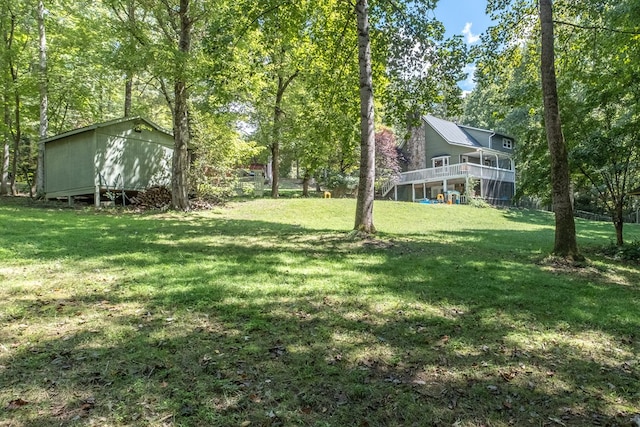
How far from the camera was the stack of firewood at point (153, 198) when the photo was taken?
14.3 metres

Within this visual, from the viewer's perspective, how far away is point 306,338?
11.3 feet

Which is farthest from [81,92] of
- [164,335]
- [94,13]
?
[164,335]

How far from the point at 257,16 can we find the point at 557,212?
7387mm

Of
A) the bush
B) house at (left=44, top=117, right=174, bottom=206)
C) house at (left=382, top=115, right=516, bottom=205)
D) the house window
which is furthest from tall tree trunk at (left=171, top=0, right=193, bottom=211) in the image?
the house window

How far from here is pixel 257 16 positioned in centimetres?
866

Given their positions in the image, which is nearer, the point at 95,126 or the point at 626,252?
the point at 626,252

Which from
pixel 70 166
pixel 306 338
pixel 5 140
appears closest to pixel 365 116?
pixel 306 338

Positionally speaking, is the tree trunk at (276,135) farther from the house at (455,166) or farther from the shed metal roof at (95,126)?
the house at (455,166)

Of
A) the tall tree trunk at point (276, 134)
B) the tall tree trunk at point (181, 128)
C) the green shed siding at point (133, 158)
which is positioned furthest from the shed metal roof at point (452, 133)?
the tall tree trunk at point (181, 128)

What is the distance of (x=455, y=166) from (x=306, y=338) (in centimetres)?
2391

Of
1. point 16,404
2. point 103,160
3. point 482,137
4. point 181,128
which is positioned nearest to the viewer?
point 16,404

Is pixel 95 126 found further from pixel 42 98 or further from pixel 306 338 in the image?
pixel 306 338

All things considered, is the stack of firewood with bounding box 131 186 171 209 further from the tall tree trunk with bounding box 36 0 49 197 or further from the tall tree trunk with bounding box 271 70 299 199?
the tall tree trunk with bounding box 271 70 299 199

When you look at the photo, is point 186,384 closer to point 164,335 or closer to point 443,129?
point 164,335
